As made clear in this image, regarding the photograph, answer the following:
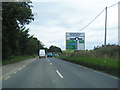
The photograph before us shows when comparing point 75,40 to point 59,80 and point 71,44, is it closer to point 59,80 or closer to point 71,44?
point 71,44

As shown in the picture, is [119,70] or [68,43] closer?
[119,70]

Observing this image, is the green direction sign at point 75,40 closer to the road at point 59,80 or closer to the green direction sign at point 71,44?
the green direction sign at point 71,44

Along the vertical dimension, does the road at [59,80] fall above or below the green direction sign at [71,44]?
below

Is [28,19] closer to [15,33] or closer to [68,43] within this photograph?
[15,33]

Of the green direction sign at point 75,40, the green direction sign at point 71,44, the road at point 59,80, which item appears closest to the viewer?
the road at point 59,80

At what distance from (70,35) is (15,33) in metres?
12.9

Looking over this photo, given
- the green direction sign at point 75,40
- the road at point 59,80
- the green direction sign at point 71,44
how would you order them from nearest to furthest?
the road at point 59,80 → the green direction sign at point 75,40 → the green direction sign at point 71,44

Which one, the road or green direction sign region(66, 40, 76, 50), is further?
green direction sign region(66, 40, 76, 50)

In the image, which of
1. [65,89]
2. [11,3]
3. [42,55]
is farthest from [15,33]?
[42,55]

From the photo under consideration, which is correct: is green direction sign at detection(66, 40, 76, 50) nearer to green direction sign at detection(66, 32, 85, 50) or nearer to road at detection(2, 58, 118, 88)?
green direction sign at detection(66, 32, 85, 50)

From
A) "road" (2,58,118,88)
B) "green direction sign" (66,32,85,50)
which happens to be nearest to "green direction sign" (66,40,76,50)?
"green direction sign" (66,32,85,50)

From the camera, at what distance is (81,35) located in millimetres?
42594

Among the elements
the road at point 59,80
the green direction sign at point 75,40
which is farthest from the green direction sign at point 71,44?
the road at point 59,80

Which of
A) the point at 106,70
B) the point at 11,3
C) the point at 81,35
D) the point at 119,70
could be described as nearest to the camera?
the point at 119,70
